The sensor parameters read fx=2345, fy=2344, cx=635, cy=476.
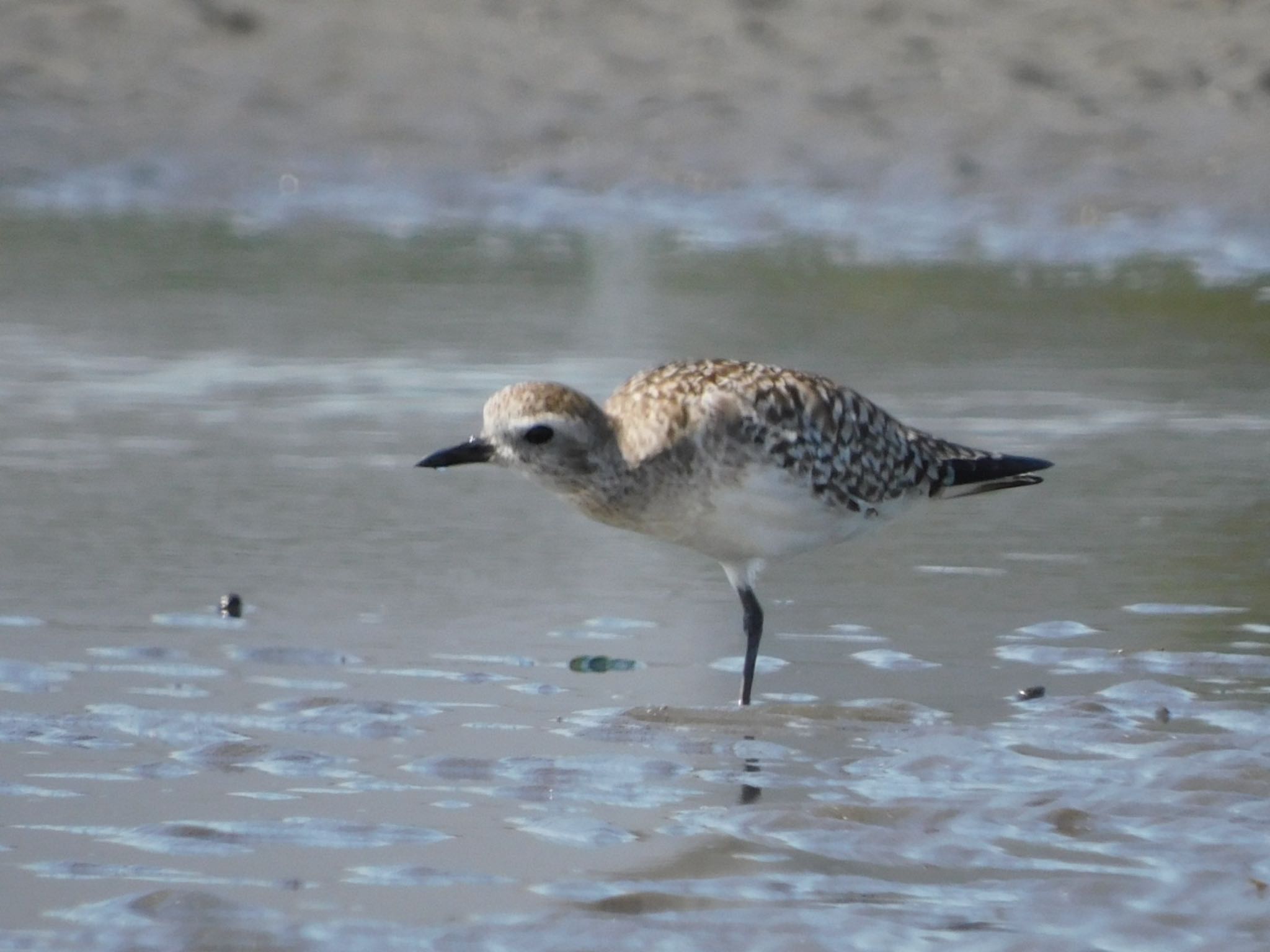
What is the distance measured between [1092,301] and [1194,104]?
374cm

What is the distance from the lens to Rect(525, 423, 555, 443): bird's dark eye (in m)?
6.00

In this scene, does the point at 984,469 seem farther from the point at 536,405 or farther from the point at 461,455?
the point at 461,455

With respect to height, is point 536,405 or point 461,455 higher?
point 536,405

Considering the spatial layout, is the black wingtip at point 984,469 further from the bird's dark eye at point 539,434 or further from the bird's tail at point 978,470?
the bird's dark eye at point 539,434

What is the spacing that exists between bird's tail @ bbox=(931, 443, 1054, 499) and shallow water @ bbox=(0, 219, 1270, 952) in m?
0.30

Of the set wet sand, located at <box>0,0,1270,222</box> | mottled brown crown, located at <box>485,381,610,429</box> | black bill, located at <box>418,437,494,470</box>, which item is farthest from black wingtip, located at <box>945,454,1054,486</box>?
wet sand, located at <box>0,0,1270,222</box>

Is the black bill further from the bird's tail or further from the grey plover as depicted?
the bird's tail

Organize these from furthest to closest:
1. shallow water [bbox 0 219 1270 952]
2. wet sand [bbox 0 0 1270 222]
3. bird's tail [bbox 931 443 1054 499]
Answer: wet sand [bbox 0 0 1270 222] < bird's tail [bbox 931 443 1054 499] < shallow water [bbox 0 219 1270 952]

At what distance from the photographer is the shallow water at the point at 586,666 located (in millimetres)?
4324

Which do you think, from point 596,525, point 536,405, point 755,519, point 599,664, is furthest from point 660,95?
point 599,664

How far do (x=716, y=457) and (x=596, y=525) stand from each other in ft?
5.86

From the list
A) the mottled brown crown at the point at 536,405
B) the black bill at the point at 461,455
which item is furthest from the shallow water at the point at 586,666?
the mottled brown crown at the point at 536,405

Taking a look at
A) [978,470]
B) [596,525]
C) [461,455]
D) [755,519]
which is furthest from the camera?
[596,525]

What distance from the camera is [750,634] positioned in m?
6.14
